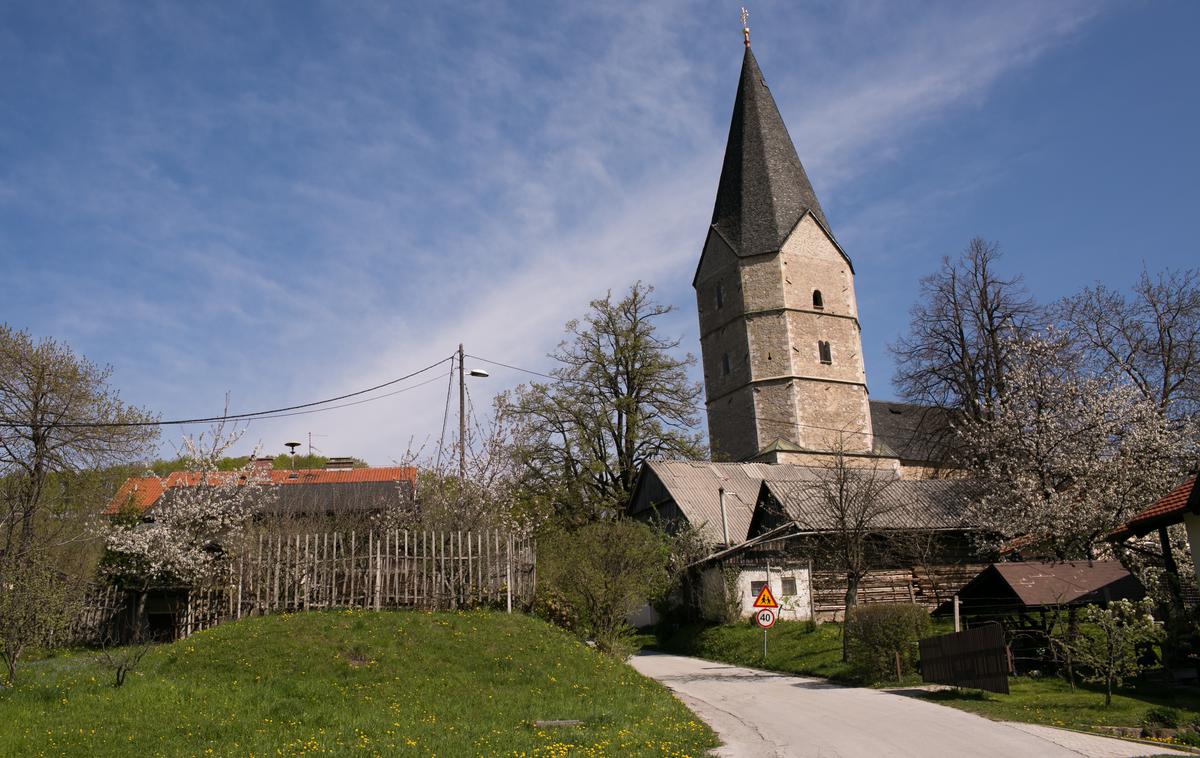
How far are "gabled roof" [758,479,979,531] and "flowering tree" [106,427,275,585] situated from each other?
1719 cm

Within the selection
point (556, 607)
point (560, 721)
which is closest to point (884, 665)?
point (556, 607)

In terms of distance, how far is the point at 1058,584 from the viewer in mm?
18984

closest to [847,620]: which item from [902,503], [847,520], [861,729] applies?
[847,520]

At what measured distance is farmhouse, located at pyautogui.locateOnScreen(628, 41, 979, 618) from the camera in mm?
37312

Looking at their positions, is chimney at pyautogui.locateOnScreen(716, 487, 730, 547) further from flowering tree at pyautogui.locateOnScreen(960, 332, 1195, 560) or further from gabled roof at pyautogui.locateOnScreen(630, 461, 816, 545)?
flowering tree at pyautogui.locateOnScreen(960, 332, 1195, 560)

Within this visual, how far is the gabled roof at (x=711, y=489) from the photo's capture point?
3557 centimetres

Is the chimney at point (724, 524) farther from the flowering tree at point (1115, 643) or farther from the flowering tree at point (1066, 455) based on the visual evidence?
the flowering tree at point (1115, 643)

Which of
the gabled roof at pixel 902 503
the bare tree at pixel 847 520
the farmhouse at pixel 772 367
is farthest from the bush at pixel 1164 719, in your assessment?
the farmhouse at pixel 772 367

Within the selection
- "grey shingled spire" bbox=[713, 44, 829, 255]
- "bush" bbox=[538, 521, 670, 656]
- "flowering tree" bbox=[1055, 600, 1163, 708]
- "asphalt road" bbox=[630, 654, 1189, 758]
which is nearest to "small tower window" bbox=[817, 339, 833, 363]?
"grey shingled spire" bbox=[713, 44, 829, 255]

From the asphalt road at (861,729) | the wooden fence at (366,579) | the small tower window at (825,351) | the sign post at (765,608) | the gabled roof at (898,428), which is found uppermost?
the small tower window at (825,351)

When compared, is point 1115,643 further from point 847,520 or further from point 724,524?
point 724,524

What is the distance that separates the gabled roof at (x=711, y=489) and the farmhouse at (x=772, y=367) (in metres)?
0.06

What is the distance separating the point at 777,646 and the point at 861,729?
12.1 m

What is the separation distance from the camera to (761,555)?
2950 centimetres
